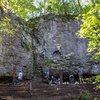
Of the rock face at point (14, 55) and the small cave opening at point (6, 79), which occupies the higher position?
the rock face at point (14, 55)

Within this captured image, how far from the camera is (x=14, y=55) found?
18234mm

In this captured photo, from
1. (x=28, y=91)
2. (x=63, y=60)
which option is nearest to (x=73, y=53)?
(x=63, y=60)

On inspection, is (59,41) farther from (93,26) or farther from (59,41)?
(93,26)

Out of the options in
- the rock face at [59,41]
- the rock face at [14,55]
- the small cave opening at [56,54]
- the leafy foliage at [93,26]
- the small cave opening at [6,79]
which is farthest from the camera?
the rock face at [59,41]

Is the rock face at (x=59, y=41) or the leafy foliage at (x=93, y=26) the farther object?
the rock face at (x=59, y=41)

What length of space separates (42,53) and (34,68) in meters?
1.68

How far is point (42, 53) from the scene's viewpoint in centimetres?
2003

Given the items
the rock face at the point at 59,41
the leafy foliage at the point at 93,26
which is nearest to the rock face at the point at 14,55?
the rock face at the point at 59,41

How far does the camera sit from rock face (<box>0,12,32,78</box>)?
17578mm

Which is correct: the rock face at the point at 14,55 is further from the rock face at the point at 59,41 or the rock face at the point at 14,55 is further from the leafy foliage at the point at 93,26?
the leafy foliage at the point at 93,26

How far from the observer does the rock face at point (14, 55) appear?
17.6 meters

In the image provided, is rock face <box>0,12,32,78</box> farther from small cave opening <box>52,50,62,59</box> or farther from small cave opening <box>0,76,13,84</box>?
small cave opening <box>52,50,62,59</box>

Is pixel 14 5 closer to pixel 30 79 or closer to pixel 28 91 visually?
pixel 28 91

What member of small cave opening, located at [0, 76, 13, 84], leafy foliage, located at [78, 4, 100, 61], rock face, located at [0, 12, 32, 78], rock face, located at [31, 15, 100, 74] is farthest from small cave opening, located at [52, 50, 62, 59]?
leafy foliage, located at [78, 4, 100, 61]
